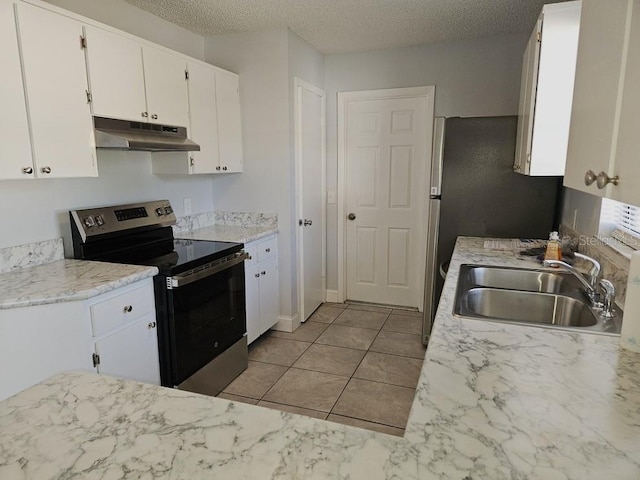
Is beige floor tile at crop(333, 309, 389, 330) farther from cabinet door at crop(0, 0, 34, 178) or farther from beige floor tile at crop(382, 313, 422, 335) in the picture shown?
cabinet door at crop(0, 0, 34, 178)

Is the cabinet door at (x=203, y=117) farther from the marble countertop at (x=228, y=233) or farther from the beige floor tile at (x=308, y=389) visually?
the beige floor tile at (x=308, y=389)

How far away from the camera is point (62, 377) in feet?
3.40

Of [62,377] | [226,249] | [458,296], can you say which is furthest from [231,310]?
[62,377]

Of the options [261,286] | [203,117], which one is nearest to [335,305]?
[261,286]

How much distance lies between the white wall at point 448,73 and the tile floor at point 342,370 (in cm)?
176

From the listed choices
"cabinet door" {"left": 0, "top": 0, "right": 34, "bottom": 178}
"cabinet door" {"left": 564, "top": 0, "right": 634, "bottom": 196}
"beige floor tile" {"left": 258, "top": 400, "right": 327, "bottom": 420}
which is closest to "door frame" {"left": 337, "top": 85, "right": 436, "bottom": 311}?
"beige floor tile" {"left": 258, "top": 400, "right": 327, "bottom": 420}

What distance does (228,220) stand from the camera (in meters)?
3.77

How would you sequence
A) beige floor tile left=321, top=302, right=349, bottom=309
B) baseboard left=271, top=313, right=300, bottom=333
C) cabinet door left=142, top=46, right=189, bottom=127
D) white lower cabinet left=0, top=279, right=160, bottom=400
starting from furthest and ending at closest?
beige floor tile left=321, top=302, right=349, bottom=309 → baseboard left=271, top=313, right=300, bottom=333 → cabinet door left=142, top=46, right=189, bottom=127 → white lower cabinet left=0, top=279, right=160, bottom=400

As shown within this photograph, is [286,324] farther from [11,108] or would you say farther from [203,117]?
[11,108]

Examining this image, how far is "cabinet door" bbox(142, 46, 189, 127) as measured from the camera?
2.60m

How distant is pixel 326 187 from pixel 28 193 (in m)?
2.65

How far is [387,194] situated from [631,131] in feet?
11.1

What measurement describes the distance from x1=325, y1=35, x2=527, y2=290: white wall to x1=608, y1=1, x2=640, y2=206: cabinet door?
3057 millimetres

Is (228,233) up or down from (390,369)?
up
